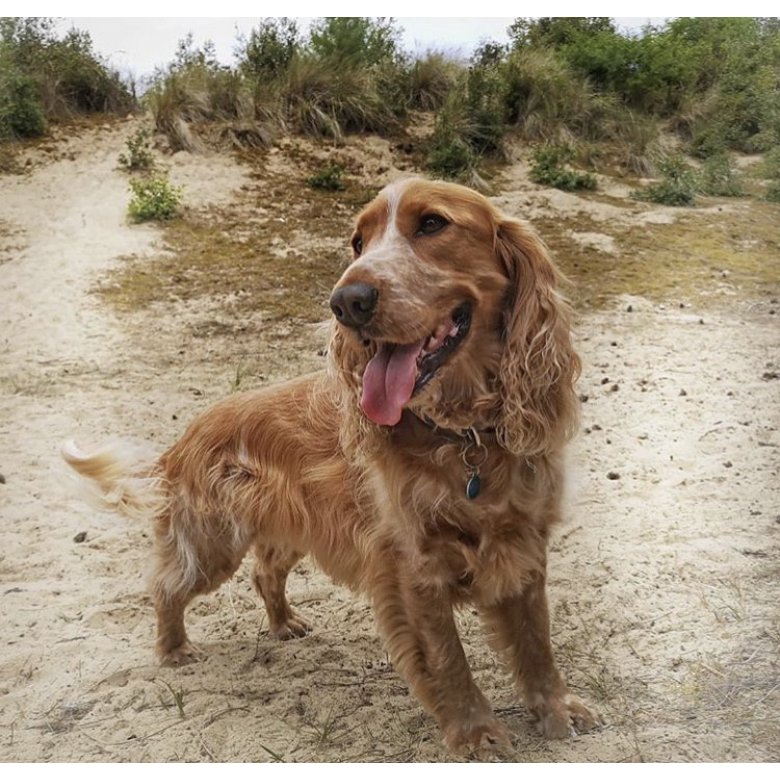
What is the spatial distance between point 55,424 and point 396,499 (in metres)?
0.89

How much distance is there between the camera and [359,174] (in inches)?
83.7

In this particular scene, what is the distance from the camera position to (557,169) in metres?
2.13

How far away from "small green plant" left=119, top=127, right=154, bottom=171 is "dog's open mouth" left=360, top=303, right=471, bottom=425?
0.88 meters

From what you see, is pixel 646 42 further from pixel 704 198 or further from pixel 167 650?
pixel 167 650

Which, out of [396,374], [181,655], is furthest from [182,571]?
[396,374]

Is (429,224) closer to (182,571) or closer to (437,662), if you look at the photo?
(437,662)

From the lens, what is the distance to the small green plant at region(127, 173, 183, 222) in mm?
2115

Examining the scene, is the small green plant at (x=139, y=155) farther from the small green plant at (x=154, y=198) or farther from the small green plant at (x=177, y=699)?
the small green plant at (x=177, y=699)

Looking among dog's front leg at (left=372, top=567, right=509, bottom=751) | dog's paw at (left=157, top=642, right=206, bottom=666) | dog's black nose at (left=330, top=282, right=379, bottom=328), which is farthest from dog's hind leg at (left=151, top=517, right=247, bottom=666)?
dog's black nose at (left=330, top=282, right=379, bottom=328)

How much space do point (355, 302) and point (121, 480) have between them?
3.21 ft

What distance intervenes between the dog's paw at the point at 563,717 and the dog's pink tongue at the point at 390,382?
767mm

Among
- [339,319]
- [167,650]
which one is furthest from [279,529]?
[339,319]

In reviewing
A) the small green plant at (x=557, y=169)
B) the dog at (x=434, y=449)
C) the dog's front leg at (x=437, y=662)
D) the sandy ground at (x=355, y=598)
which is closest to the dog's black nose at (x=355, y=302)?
the dog at (x=434, y=449)

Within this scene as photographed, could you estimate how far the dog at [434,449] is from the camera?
161cm
